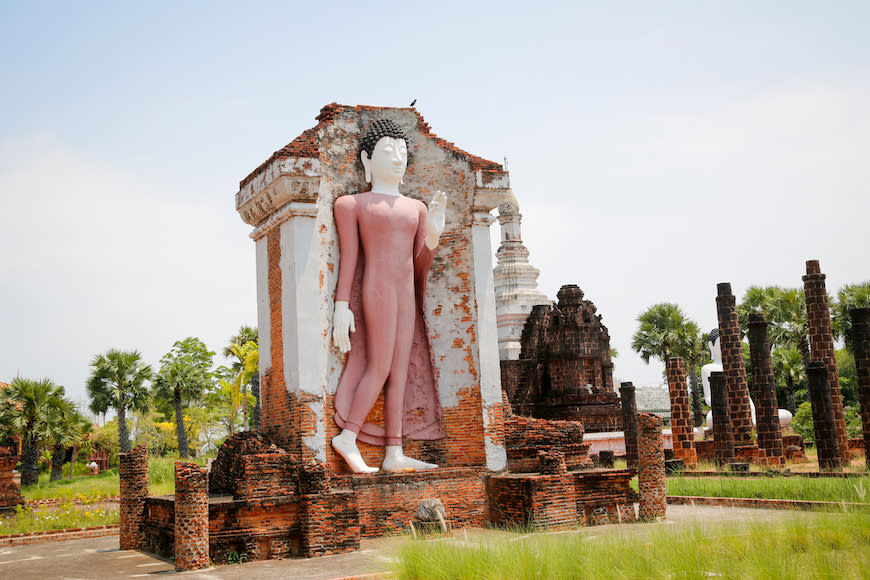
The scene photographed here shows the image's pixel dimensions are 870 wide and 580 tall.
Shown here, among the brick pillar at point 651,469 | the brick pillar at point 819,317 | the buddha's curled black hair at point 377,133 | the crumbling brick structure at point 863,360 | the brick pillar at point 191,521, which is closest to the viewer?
the brick pillar at point 191,521

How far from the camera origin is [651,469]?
12.0 m

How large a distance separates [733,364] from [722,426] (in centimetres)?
184

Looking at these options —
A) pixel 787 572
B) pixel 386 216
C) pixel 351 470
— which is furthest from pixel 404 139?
pixel 787 572

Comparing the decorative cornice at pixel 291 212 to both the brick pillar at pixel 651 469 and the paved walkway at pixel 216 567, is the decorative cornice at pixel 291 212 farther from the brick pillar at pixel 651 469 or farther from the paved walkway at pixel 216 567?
the brick pillar at pixel 651 469

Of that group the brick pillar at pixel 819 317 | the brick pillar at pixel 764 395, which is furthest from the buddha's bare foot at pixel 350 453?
the brick pillar at pixel 819 317

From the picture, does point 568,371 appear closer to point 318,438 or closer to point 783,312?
point 783,312

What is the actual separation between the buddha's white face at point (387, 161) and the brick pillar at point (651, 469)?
4950mm

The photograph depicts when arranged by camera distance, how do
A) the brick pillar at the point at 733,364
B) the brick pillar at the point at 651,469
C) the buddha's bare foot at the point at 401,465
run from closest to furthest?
the brick pillar at the point at 651,469 < the buddha's bare foot at the point at 401,465 < the brick pillar at the point at 733,364

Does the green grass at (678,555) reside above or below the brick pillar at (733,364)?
below

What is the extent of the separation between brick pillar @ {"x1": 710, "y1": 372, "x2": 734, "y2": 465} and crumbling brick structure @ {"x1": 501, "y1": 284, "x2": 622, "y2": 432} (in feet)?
24.1

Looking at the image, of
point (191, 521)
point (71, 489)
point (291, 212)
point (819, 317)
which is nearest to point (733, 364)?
point (819, 317)

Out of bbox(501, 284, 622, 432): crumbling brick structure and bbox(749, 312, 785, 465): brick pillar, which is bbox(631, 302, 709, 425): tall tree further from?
bbox(749, 312, 785, 465): brick pillar

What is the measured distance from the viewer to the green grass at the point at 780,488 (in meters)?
13.4

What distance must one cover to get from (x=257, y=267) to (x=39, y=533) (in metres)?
6.44
